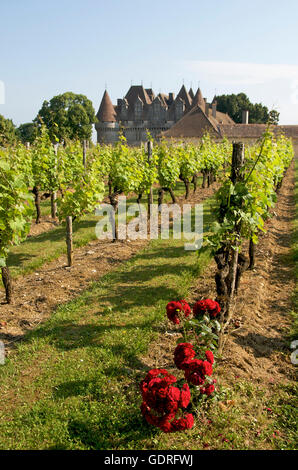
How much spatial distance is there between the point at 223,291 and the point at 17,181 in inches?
127

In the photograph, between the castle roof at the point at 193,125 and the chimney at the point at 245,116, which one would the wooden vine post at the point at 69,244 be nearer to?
the castle roof at the point at 193,125

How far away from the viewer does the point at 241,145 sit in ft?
14.7

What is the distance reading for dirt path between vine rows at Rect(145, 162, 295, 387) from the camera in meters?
4.12

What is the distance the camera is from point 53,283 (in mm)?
6512

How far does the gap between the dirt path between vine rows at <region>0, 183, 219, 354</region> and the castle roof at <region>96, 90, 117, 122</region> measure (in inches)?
2154

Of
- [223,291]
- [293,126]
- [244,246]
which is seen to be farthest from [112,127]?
[223,291]

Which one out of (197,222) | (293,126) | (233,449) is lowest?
(233,449)

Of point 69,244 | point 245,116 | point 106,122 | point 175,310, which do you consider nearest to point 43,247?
point 69,244

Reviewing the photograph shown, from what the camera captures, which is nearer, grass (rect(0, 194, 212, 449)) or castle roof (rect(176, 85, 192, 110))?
grass (rect(0, 194, 212, 449))

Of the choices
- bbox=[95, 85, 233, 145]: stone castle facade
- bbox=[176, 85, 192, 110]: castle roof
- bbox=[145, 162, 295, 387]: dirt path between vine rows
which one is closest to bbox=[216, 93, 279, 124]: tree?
bbox=[95, 85, 233, 145]: stone castle facade

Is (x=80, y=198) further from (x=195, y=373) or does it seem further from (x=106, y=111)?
(x=106, y=111)

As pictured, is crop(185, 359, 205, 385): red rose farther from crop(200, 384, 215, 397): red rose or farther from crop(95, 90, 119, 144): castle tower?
crop(95, 90, 119, 144): castle tower

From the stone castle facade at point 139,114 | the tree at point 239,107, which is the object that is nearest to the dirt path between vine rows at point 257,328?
the stone castle facade at point 139,114
